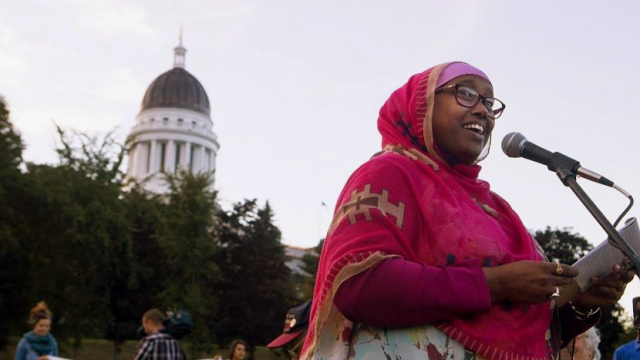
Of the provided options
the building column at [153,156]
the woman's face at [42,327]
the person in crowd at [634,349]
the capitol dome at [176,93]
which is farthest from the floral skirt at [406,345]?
the building column at [153,156]

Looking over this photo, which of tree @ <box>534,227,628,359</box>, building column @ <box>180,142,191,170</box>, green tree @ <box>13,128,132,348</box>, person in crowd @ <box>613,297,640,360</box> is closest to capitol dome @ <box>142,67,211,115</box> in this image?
building column @ <box>180,142,191,170</box>

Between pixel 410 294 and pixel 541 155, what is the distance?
0.93 m

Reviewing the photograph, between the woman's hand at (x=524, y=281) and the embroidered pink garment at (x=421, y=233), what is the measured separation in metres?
0.09

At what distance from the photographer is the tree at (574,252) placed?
38219 mm

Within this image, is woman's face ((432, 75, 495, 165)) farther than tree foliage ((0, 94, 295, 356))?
No

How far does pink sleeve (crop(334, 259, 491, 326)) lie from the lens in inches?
92.7

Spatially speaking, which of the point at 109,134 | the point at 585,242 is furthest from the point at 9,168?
the point at 585,242

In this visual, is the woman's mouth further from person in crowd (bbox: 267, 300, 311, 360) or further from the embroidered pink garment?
person in crowd (bbox: 267, 300, 311, 360)

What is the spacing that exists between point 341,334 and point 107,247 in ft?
113

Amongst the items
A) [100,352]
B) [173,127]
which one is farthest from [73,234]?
[173,127]

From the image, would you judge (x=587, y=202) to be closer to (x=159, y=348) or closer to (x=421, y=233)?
(x=421, y=233)

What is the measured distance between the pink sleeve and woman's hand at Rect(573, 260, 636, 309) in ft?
1.97

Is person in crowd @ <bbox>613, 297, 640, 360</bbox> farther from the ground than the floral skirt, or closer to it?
farther from the ground

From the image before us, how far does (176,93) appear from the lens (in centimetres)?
8350
